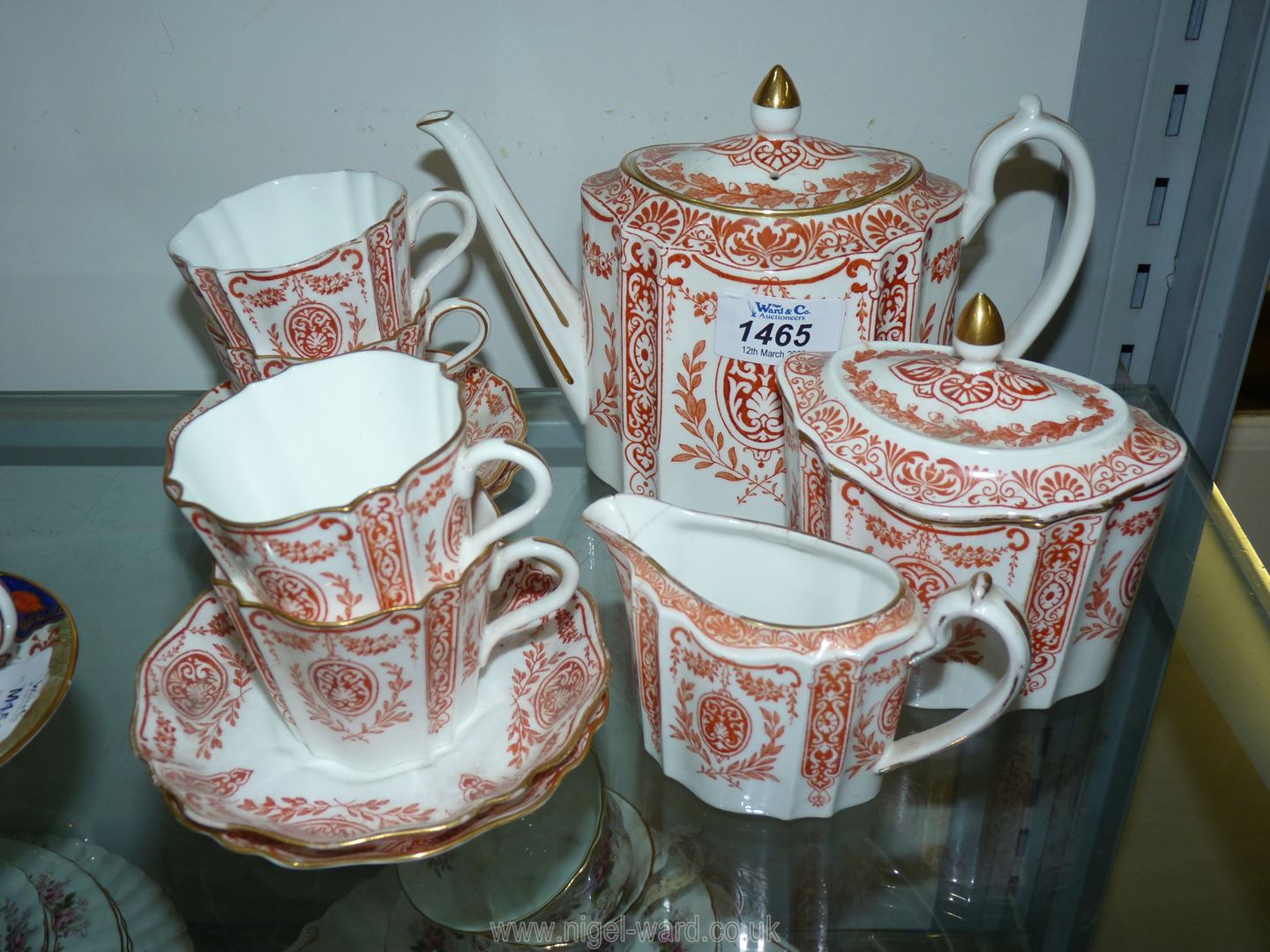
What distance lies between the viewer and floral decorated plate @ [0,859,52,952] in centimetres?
56

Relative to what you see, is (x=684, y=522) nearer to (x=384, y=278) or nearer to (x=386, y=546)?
(x=386, y=546)

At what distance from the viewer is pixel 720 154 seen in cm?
69

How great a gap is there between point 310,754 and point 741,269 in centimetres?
35

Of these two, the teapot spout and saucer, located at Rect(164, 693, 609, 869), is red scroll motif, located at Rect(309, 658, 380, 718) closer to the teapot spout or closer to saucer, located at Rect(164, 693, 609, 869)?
saucer, located at Rect(164, 693, 609, 869)

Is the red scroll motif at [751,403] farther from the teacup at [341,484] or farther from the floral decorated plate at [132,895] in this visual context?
the floral decorated plate at [132,895]

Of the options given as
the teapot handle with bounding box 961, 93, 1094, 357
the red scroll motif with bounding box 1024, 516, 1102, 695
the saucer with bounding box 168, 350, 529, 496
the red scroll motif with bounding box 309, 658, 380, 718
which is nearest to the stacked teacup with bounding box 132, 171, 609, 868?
the red scroll motif with bounding box 309, 658, 380, 718

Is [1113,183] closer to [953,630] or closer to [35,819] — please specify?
[953,630]

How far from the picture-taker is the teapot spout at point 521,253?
737 mm

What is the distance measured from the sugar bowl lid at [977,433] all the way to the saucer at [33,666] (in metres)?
0.40

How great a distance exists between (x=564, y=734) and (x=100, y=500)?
19.9 inches

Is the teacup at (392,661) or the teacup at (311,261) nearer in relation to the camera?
the teacup at (392,661)

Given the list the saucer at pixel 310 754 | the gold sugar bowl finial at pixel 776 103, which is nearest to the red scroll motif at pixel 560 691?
the saucer at pixel 310 754

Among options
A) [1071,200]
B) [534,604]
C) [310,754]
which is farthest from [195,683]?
[1071,200]

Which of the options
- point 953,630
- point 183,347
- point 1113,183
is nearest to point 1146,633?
point 953,630
